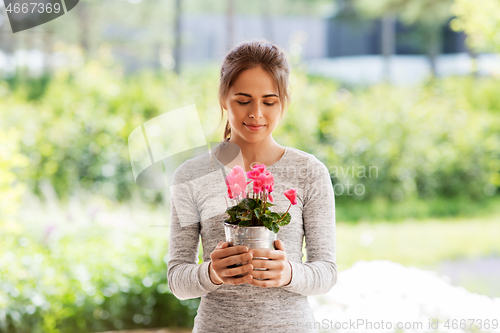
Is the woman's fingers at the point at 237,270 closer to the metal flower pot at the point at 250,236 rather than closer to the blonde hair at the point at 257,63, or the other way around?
the metal flower pot at the point at 250,236

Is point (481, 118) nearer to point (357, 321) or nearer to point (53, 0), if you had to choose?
point (357, 321)

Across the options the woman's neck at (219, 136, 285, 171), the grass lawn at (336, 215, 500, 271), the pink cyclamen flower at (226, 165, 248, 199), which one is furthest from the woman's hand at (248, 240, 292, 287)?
the grass lawn at (336, 215, 500, 271)

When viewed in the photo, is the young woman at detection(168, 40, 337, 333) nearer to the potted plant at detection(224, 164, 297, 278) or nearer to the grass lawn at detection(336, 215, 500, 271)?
the potted plant at detection(224, 164, 297, 278)

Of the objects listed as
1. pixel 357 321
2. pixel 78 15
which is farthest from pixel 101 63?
pixel 357 321

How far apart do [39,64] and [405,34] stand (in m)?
3.23

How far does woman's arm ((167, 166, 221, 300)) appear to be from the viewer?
0.98m

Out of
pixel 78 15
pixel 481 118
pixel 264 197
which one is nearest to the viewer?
pixel 264 197

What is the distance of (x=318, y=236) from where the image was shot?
1013 millimetres

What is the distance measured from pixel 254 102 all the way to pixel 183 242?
1.19 feet

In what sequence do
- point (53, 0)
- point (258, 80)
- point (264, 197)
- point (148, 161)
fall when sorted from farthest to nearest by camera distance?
point (53, 0)
point (148, 161)
point (258, 80)
point (264, 197)

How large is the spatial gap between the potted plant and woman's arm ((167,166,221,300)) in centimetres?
17

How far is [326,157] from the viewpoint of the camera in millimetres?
3768

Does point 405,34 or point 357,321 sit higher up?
point 405,34

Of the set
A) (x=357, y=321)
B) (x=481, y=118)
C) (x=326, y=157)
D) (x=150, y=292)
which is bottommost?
(x=357, y=321)
